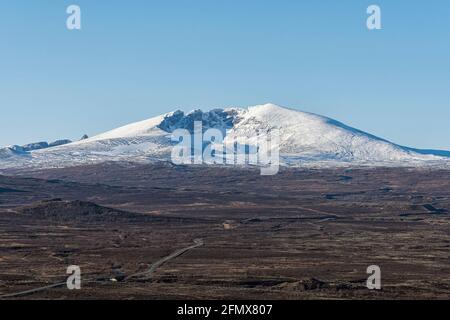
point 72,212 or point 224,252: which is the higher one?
point 224,252

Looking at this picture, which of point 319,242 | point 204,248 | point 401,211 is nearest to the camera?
point 204,248

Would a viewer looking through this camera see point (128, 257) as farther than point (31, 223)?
No

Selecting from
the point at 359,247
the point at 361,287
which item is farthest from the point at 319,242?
the point at 361,287

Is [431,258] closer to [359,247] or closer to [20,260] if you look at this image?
[359,247]

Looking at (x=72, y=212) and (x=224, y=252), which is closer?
(x=224, y=252)

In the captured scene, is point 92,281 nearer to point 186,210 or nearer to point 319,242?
point 319,242

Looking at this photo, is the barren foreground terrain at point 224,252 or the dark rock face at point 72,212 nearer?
the barren foreground terrain at point 224,252

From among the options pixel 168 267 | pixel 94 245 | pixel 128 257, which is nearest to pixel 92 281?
pixel 168 267

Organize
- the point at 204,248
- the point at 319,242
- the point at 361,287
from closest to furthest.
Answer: the point at 361,287 < the point at 204,248 < the point at 319,242

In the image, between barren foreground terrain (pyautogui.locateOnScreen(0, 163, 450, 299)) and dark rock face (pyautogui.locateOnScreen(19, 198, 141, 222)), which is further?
dark rock face (pyautogui.locateOnScreen(19, 198, 141, 222))
